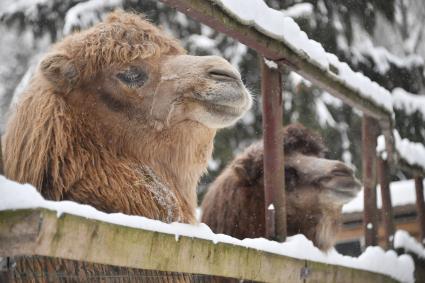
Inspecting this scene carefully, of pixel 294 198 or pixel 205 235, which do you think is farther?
pixel 294 198

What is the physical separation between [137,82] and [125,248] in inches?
63.4

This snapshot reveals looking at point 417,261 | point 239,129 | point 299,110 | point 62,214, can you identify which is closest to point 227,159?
point 239,129

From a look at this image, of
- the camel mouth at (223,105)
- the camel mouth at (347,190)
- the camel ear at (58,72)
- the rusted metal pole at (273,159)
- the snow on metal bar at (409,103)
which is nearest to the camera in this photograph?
the camel mouth at (223,105)

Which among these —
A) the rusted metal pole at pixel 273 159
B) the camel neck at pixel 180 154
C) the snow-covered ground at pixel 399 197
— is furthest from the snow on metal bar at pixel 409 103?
the camel neck at pixel 180 154

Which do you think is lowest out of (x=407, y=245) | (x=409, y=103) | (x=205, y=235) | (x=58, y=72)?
(x=205, y=235)

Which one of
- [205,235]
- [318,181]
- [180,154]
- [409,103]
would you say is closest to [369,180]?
[318,181]

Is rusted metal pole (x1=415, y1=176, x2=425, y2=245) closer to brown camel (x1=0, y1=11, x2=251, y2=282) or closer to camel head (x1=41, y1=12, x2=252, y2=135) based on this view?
brown camel (x1=0, y1=11, x2=251, y2=282)

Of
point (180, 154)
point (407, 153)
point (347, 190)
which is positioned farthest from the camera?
point (407, 153)

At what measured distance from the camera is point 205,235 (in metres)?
2.77

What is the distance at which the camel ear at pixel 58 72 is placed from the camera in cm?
356

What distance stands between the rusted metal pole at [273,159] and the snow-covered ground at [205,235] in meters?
0.13

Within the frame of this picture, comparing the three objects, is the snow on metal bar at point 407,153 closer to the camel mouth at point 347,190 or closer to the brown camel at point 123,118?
the camel mouth at point 347,190

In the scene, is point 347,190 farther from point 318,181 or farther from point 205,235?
point 205,235

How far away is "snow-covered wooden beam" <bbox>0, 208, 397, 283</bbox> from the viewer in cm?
188
